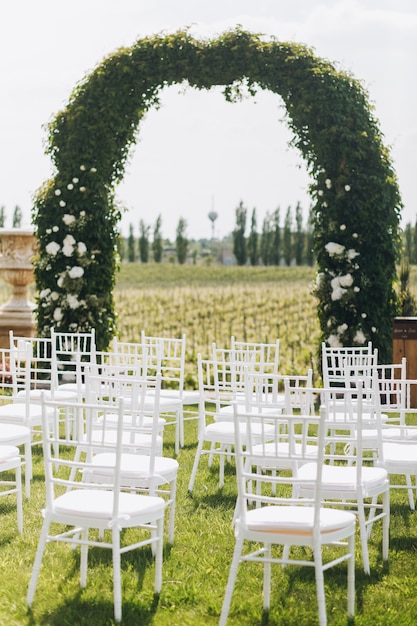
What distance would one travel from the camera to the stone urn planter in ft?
39.8

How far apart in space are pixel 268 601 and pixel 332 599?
34 cm

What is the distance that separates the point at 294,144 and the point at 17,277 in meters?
4.17

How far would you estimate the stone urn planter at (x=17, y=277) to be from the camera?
1214 cm

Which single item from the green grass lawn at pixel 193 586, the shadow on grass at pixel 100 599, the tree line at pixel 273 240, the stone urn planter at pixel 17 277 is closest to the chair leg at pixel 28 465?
the green grass lawn at pixel 193 586

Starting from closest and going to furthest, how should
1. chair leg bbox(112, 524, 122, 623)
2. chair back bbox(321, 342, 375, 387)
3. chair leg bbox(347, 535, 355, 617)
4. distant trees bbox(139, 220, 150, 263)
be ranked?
chair leg bbox(112, 524, 122, 623)
chair leg bbox(347, 535, 355, 617)
chair back bbox(321, 342, 375, 387)
distant trees bbox(139, 220, 150, 263)

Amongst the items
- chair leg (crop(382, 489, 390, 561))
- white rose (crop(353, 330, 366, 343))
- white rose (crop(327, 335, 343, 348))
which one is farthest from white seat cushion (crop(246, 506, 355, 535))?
white rose (crop(327, 335, 343, 348))

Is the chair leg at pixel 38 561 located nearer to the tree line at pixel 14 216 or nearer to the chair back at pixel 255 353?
the chair back at pixel 255 353

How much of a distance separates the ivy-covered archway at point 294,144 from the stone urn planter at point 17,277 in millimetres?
1065

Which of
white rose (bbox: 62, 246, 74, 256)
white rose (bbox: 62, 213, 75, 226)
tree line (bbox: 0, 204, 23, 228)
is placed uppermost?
tree line (bbox: 0, 204, 23, 228)

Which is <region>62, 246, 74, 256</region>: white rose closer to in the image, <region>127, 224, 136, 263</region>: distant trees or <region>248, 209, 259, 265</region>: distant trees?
<region>248, 209, 259, 265</region>: distant trees

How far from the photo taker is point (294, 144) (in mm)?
10594

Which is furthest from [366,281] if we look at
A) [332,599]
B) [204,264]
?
[204,264]

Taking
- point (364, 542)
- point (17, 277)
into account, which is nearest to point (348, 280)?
point (17, 277)

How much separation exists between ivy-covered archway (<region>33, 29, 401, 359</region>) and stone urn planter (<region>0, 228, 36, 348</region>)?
107 centimetres
